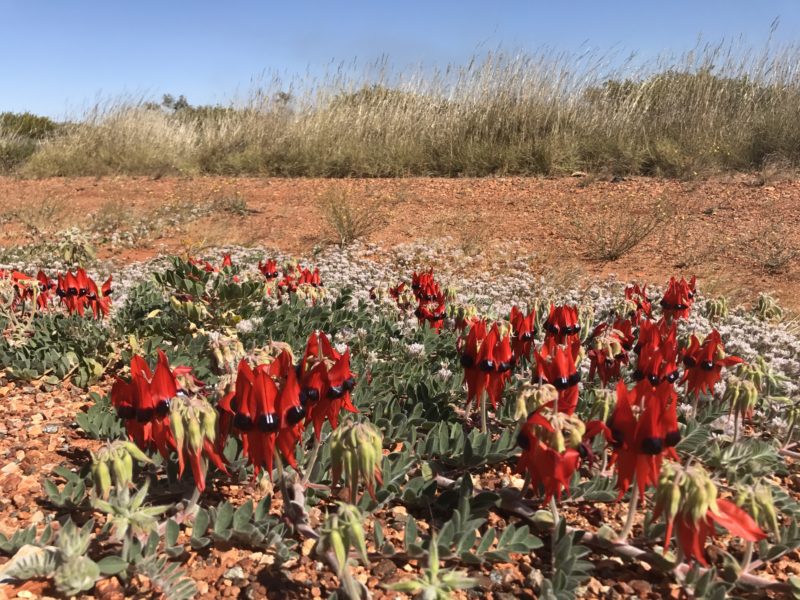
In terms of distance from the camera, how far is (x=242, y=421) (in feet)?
4.54

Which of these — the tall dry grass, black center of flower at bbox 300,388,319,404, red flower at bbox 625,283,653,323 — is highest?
the tall dry grass

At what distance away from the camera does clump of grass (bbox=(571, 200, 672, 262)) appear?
5.54 m

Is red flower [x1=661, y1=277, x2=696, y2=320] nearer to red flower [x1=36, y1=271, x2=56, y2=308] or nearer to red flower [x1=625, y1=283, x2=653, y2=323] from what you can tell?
red flower [x1=625, y1=283, x2=653, y2=323]

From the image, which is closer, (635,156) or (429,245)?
(429,245)

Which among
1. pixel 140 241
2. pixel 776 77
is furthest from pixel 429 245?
pixel 776 77

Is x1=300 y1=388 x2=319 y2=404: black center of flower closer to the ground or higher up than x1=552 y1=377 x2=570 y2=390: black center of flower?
closer to the ground

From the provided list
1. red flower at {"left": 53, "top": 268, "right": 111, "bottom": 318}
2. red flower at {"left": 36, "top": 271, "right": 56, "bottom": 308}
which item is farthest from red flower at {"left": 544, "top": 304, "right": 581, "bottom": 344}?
red flower at {"left": 36, "top": 271, "right": 56, "bottom": 308}

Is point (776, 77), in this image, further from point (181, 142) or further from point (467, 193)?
point (181, 142)

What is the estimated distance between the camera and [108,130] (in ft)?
39.2

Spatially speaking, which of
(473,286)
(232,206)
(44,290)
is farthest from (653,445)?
(232,206)

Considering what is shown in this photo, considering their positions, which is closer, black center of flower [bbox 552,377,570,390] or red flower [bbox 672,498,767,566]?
red flower [bbox 672,498,767,566]

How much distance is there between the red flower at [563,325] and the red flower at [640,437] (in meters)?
0.86

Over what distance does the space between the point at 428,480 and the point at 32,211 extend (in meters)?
7.51

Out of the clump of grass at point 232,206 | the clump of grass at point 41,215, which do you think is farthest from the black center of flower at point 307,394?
the clump of grass at point 232,206
